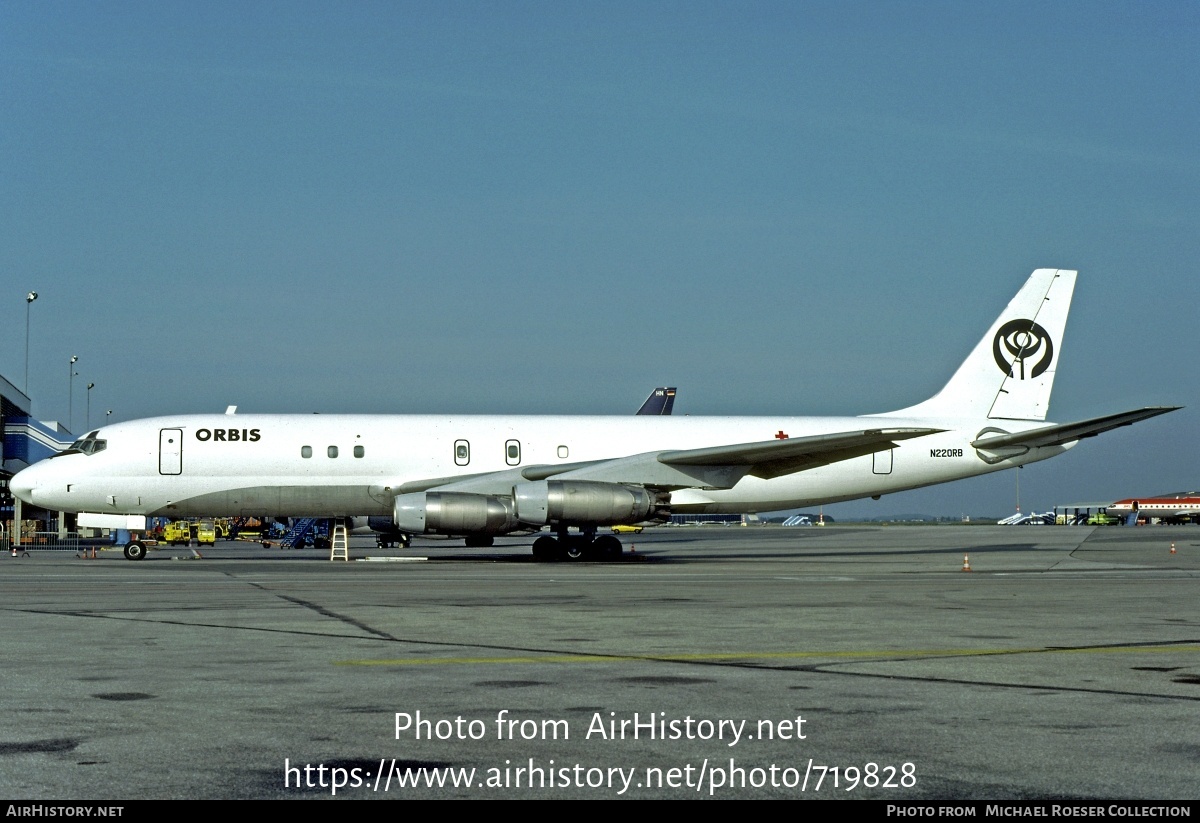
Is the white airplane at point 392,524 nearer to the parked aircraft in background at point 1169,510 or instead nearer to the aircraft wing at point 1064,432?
the aircraft wing at point 1064,432

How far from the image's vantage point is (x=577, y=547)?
31.5 meters

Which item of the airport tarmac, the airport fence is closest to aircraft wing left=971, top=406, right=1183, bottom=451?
the airport tarmac

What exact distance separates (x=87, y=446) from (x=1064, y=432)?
78.8 ft

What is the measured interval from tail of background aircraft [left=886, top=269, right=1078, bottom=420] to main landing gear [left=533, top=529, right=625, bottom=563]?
366 inches

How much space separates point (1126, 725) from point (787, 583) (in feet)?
45.0

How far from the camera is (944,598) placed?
17.5 meters

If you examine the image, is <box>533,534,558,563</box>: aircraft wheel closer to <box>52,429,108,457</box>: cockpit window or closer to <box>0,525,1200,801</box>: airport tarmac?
<box>52,429,108,457</box>: cockpit window

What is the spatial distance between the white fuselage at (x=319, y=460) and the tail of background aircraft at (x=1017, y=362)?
223 inches

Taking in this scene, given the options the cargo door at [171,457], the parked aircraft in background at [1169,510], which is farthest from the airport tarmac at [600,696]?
the parked aircraft in background at [1169,510]

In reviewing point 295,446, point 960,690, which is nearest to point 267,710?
point 960,690

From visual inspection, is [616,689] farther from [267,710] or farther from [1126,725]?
[1126,725]

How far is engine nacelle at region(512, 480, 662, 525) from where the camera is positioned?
94.4ft

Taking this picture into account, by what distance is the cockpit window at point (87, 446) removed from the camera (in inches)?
1221

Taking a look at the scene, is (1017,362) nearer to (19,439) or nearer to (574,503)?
(574,503)
